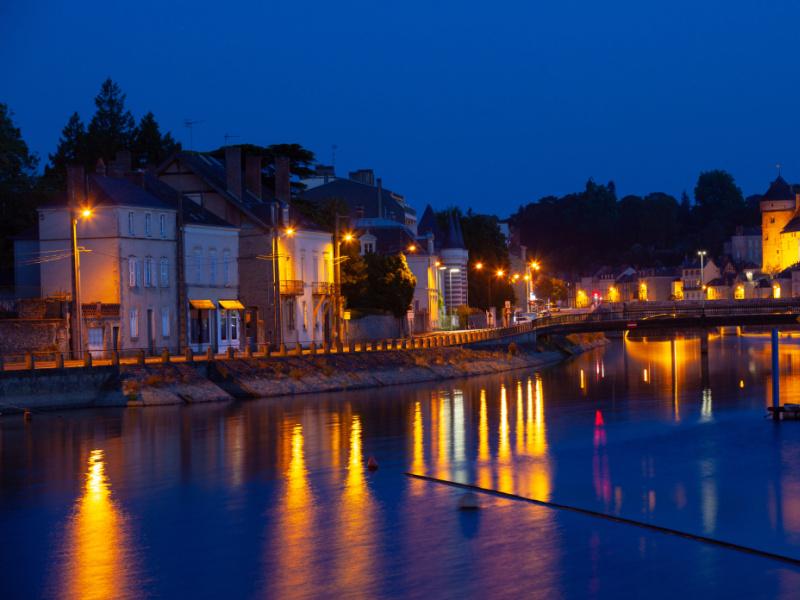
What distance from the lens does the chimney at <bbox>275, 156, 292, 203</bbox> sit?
3280 inches

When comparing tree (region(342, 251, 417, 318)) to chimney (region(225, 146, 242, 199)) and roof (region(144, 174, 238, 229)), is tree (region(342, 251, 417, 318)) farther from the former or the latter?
roof (region(144, 174, 238, 229))

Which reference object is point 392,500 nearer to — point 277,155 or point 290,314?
point 290,314

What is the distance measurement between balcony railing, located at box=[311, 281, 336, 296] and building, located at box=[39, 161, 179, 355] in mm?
14040

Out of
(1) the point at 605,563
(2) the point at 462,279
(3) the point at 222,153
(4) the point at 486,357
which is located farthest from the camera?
(2) the point at 462,279

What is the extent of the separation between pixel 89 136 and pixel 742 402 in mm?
65492

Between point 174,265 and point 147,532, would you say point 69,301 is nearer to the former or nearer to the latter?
point 174,265

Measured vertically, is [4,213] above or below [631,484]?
above

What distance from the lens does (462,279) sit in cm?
12594

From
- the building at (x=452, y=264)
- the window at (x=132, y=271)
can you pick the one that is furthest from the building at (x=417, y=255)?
the window at (x=132, y=271)

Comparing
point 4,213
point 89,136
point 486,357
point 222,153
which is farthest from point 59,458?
point 89,136

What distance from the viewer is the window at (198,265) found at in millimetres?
72625

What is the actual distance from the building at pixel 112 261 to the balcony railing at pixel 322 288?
14040 millimetres

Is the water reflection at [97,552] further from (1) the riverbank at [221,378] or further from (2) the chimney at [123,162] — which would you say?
(2) the chimney at [123,162]

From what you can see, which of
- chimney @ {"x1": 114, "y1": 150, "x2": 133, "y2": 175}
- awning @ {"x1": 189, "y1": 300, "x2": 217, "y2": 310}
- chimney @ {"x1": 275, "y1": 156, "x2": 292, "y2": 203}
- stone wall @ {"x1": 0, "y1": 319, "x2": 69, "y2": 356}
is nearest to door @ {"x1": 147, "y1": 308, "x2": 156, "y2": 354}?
awning @ {"x1": 189, "y1": 300, "x2": 217, "y2": 310}
